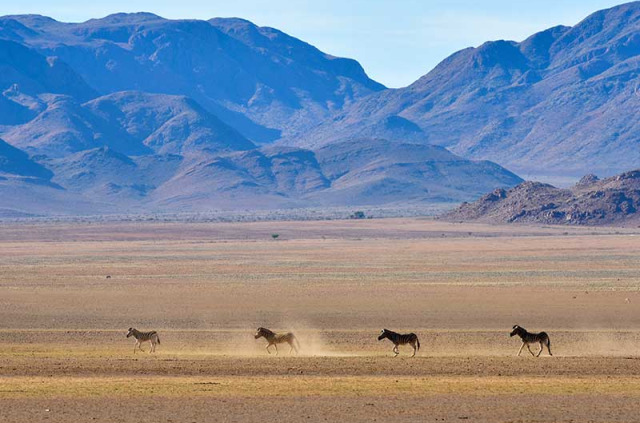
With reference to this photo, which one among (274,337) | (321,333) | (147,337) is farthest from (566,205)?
(147,337)

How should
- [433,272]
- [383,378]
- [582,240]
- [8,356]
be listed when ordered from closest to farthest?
[383,378] → [8,356] → [433,272] → [582,240]

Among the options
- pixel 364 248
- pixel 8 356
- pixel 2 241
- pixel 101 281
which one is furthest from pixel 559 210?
pixel 8 356

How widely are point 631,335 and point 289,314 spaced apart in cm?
1173

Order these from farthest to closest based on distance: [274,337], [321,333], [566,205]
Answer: [566,205]
[321,333]
[274,337]

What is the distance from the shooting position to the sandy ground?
2242 cm

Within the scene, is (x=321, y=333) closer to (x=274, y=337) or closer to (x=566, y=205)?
(x=274, y=337)

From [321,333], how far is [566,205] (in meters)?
95.5

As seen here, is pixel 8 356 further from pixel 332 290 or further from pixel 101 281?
pixel 101 281

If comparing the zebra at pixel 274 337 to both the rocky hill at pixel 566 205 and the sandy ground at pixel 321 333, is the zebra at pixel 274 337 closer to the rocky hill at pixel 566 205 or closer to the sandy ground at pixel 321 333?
the sandy ground at pixel 321 333

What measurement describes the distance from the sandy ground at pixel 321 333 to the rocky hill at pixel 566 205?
4040 centimetres

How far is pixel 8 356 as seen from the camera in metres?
29.3

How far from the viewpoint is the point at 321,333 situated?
35875mm

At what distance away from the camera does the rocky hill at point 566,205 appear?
123m

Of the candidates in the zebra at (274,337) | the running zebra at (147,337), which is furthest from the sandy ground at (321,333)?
the zebra at (274,337)
